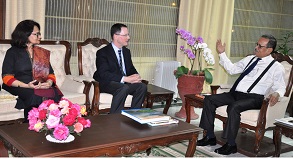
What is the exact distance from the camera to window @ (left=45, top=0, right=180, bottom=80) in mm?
5078

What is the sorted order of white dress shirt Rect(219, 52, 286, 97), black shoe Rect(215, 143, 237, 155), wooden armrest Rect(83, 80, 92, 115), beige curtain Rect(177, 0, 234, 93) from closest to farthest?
1. black shoe Rect(215, 143, 237, 155)
2. white dress shirt Rect(219, 52, 286, 97)
3. wooden armrest Rect(83, 80, 92, 115)
4. beige curtain Rect(177, 0, 234, 93)

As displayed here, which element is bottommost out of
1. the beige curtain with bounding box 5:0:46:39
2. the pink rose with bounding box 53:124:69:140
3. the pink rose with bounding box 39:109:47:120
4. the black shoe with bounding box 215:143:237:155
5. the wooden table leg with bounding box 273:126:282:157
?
the black shoe with bounding box 215:143:237:155

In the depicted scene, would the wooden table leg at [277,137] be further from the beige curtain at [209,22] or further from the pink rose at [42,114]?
the beige curtain at [209,22]

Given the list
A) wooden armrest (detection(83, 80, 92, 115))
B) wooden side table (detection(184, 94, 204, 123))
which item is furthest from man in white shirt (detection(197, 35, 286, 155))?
wooden armrest (detection(83, 80, 92, 115))

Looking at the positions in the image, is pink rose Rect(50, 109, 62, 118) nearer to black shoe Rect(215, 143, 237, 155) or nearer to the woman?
the woman

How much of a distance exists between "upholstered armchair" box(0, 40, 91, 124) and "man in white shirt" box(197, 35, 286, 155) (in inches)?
51.5

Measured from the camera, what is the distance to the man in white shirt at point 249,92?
3894 millimetres

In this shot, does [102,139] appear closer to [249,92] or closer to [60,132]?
[60,132]

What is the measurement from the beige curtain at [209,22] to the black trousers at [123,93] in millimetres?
2092

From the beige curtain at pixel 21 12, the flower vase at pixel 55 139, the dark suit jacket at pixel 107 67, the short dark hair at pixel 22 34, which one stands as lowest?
the flower vase at pixel 55 139

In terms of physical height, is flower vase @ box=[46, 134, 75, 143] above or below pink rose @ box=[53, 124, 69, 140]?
below

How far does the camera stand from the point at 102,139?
2662mm

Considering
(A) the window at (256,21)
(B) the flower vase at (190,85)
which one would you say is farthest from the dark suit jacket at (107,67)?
(A) the window at (256,21)

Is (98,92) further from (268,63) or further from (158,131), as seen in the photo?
(268,63)
